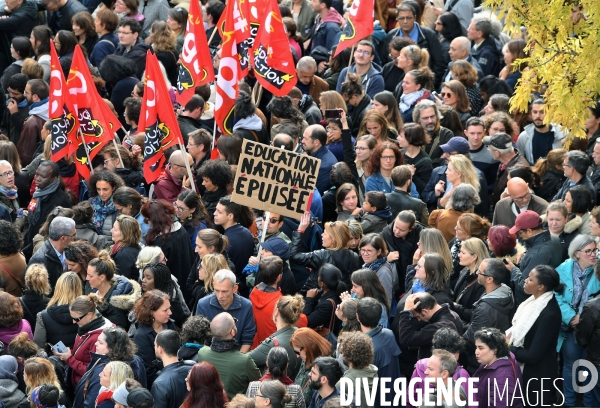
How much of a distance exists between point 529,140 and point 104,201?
5384 mm

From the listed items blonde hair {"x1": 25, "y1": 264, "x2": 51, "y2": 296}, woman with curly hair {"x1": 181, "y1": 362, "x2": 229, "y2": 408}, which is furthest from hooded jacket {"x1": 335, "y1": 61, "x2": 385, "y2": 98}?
woman with curly hair {"x1": 181, "y1": 362, "x2": 229, "y2": 408}

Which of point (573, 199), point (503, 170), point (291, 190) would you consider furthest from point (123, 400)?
point (503, 170)

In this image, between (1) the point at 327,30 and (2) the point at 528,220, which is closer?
(2) the point at 528,220

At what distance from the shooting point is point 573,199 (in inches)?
513

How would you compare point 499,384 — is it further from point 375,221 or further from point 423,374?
point 375,221

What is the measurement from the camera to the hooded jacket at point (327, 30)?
19156 mm

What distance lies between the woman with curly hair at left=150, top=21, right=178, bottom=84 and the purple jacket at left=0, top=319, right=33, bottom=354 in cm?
700

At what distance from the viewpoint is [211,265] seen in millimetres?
12086

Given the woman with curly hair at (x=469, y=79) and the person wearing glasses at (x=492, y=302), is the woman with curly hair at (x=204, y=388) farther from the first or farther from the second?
the woman with curly hair at (x=469, y=79)

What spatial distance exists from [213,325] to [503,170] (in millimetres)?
5281

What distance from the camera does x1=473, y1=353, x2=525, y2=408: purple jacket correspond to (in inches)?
412

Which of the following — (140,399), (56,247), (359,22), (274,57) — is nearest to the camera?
(140,399)

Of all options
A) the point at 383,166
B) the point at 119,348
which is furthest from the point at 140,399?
the point at 383,166

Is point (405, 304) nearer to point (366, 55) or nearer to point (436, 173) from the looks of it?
point (436, 173)
